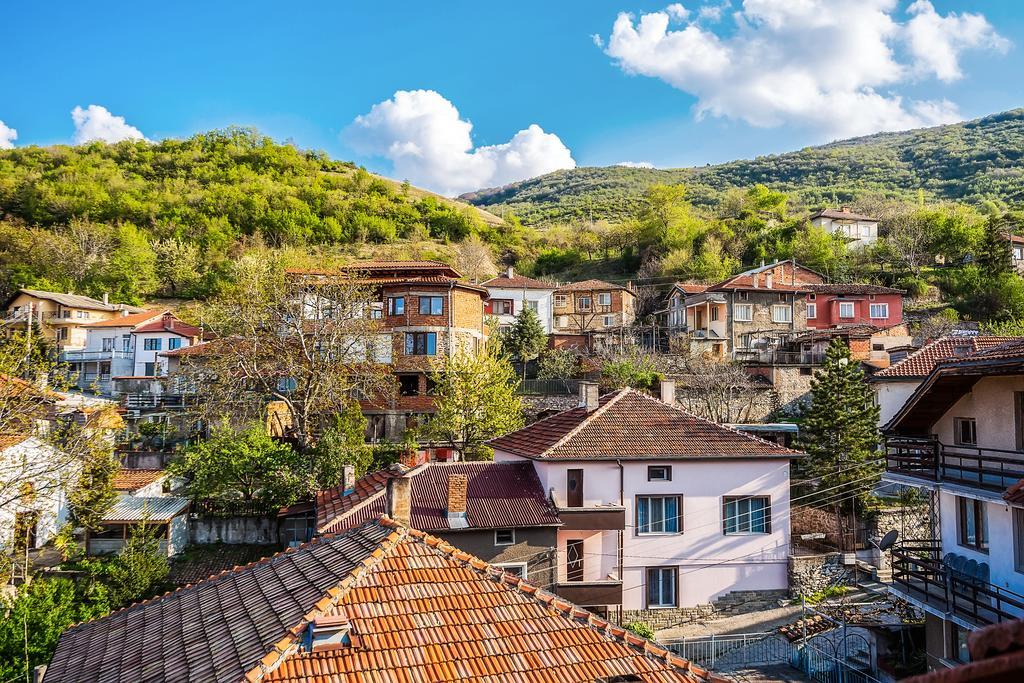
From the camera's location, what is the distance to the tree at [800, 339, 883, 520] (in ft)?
92.6

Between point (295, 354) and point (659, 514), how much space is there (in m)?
20.8

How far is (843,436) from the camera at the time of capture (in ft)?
95.9

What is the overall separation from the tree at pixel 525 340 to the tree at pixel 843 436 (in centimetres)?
2027

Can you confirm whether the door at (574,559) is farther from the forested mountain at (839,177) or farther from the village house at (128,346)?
the forested mountain at (839,177)

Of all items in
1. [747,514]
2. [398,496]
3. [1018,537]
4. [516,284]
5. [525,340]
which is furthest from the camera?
[516,284]

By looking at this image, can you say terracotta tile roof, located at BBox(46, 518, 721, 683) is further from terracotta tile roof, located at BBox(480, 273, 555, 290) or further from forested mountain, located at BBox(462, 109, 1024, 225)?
forested mountain, located at BBox(462, 109, 1024, 225)

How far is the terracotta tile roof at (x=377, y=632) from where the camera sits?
8.55 metres

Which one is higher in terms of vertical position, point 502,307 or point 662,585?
point 502,307

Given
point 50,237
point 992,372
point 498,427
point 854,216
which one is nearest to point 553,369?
point 498,427

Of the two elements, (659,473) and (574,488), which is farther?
(659,473)

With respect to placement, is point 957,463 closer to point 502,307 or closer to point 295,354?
point 295,354

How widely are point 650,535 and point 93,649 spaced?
16912 mm

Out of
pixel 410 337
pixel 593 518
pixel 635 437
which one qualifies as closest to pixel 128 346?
pixel 410 337

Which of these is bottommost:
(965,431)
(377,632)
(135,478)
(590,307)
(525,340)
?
(135,478)
